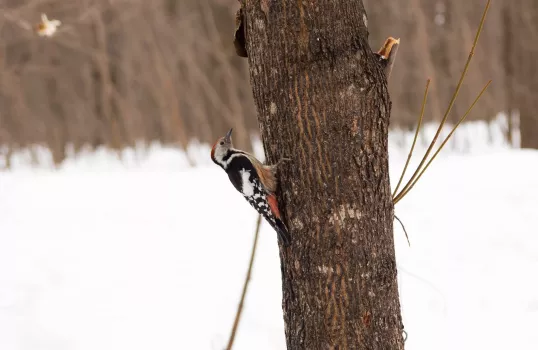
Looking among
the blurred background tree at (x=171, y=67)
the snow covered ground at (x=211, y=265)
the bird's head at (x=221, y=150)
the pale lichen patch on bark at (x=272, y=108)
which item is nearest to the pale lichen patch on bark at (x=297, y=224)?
the pale lichen patch on bark at (x=272, y=108)

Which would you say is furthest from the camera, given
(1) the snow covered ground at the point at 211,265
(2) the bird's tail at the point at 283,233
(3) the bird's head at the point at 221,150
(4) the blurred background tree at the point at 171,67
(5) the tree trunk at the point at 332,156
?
(4) the blurred background tree at the point at 171,67

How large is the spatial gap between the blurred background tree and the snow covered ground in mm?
2353

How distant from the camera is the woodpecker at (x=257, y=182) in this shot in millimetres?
1883

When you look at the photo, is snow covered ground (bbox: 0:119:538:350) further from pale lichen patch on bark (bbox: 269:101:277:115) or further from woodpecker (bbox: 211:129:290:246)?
pale lichen patch on bark (bbox: 269:101:277:115)

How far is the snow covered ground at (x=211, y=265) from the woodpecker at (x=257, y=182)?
1.72 m

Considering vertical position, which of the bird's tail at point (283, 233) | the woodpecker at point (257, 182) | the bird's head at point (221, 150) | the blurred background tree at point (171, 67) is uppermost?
the blurred background tree at point (171, 67)

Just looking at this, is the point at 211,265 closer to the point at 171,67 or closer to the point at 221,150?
the point at 221,150

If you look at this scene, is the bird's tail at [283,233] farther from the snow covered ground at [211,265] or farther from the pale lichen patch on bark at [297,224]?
the snow covered ground at [211,265]

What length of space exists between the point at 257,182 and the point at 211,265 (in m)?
2.62

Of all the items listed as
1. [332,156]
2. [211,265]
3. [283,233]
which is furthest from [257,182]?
[211,265]

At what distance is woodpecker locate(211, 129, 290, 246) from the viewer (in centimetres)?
188

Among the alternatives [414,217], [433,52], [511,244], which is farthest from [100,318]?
[433,52]

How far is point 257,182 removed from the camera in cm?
207

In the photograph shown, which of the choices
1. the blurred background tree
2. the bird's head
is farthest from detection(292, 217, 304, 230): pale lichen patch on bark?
the blurred background tree
